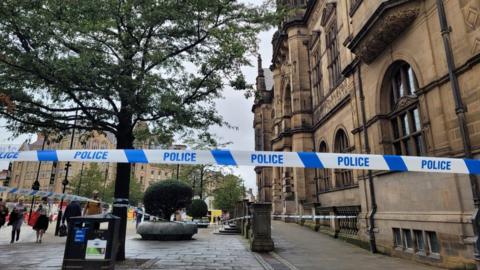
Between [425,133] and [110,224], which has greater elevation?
[425,133]

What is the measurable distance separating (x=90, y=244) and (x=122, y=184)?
307cm

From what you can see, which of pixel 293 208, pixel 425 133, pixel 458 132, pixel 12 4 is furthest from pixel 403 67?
pixel 293 208

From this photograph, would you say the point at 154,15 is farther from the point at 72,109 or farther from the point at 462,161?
the point at 462,161

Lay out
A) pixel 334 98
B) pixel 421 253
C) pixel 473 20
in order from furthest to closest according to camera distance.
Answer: pixel 334 98, pixel 421 253, pixel 473 20

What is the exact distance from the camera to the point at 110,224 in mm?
5680

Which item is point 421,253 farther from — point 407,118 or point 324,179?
point 324,179

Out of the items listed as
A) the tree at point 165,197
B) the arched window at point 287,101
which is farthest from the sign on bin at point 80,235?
the arched window at point 287,101

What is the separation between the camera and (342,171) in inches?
620

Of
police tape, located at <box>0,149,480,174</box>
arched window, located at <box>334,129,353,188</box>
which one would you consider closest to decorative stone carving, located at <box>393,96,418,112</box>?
police tape, located at <box>0,149,480,174</box>

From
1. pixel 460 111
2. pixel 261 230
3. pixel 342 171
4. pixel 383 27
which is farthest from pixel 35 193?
pixel 342 171

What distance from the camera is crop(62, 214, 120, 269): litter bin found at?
5465mm

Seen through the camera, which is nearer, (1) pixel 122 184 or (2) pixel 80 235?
(2) pixel 80 235

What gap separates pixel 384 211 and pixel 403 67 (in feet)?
14.9

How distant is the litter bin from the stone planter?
31.2 feet
